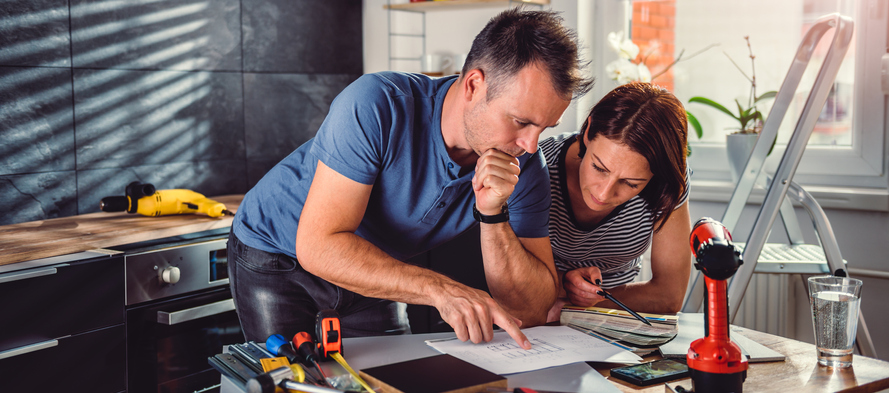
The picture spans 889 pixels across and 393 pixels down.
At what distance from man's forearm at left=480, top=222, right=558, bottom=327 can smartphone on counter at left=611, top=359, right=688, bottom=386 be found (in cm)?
34

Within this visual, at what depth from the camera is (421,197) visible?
1.39m

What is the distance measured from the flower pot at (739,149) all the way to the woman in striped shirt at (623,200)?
0.83m

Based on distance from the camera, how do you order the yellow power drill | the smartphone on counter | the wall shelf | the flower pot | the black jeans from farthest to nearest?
the wall shelf
the flower pot
the yellow power drill
the black jeans
the smartphone on counter

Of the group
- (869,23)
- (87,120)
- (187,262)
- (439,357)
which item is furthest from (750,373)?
(87,120)

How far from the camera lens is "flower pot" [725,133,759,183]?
7.75 ft

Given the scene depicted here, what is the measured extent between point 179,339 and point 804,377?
5.60 ft

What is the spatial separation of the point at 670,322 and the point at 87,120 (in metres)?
1.98

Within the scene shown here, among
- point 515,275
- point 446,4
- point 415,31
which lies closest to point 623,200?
point 515,275

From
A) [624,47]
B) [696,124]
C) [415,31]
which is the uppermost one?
[415,31]

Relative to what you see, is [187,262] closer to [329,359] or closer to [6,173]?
[6,173]

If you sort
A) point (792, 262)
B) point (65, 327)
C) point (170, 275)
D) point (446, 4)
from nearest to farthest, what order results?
point (65, 327)
point (170, 275)
point (792, 262)
point (446, 4)

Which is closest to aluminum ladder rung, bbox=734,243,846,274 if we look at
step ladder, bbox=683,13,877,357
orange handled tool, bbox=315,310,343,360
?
step ladder, bbox=683,13,877,357

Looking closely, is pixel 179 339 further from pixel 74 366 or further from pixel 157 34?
pixel 157 34

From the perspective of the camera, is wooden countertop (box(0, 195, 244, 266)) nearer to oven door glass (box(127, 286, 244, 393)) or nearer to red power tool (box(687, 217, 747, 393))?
oven door glass (box(127, 286, 244, 393))
